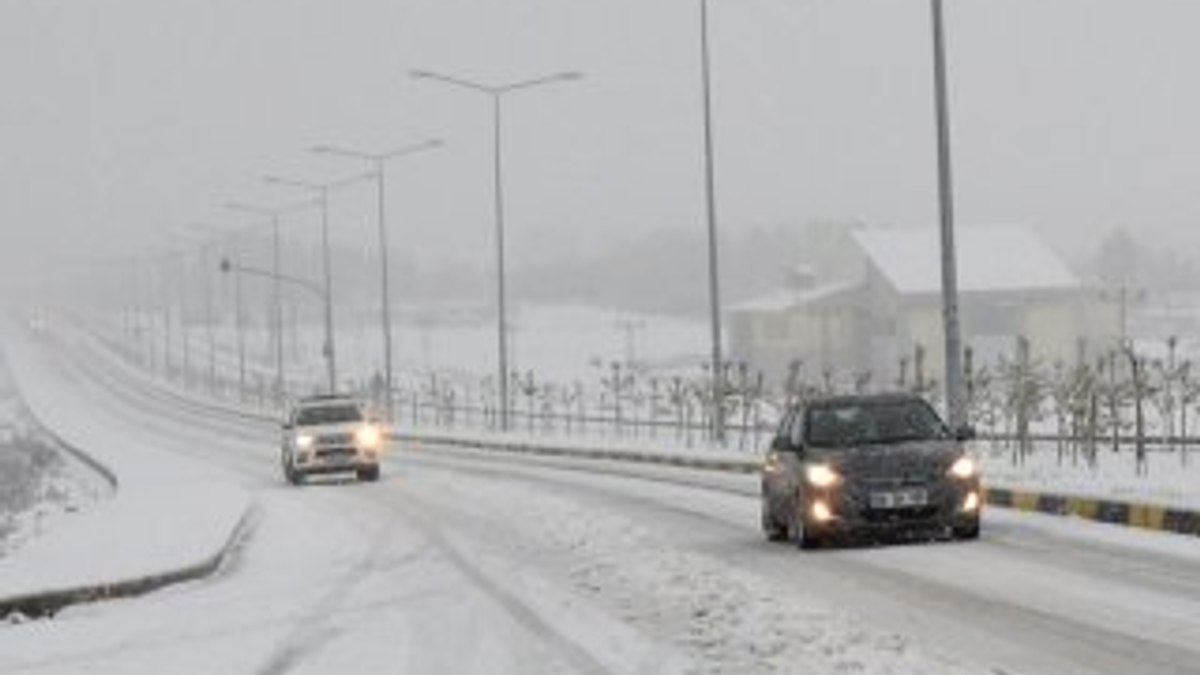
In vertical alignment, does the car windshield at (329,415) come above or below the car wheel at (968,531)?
above

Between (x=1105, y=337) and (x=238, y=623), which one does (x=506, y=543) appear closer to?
(x=238, y=623)

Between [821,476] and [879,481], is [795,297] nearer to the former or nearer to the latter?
[821,476]

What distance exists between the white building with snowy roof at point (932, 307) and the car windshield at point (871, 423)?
8449 centimetres

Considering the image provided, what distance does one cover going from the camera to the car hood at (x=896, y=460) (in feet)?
72.4

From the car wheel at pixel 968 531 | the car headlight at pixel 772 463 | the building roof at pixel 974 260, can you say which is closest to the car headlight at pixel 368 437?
the car headlight at pixel 772 463

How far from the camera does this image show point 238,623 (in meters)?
17.0

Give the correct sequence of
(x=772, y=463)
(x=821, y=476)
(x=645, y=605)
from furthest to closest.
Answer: (x=772, y=463) → (x=821, y=476) → (x=645, y=605)

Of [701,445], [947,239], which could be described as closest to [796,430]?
[947,239]

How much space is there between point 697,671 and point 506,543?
1267 cm

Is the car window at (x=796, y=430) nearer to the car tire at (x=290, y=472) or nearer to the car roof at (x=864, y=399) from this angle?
the car roof at (x=864, y=399)

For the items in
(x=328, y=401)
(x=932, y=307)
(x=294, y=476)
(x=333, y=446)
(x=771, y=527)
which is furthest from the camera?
(x=932, y=307)

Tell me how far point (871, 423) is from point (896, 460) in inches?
66.7

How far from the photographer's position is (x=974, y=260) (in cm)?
12075

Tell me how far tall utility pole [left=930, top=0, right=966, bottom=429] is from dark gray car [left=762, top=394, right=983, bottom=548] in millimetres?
9027
